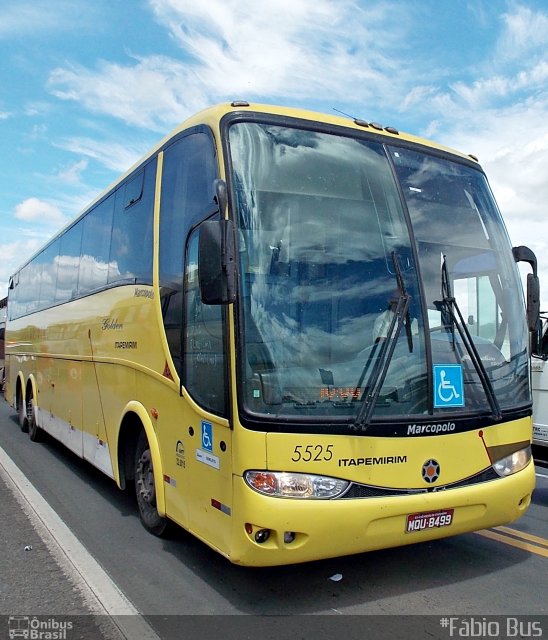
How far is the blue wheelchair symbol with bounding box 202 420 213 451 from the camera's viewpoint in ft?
13.1

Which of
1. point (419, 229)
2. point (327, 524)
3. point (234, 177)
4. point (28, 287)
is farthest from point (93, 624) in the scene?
point (28, 287)

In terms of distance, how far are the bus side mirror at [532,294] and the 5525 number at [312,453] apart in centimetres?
220

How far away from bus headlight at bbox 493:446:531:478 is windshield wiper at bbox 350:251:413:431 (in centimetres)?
116

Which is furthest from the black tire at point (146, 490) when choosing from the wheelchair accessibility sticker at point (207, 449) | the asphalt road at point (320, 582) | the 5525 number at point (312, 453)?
the 5525 number at point (312, 453)

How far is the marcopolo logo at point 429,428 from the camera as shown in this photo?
393 cm

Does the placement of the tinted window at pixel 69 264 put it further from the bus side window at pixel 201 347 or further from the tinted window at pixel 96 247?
the bus side window at pixel 201 347

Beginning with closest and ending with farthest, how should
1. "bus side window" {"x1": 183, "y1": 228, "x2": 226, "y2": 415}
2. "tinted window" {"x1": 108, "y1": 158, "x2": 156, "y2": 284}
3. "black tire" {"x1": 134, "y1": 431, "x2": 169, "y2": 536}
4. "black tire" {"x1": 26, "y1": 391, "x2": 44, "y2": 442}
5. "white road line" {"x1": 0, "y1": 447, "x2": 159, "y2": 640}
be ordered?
"white road line" {"x1": 0, "y1": 447, "x2": 159, "y2": 640}, "bus side window" {"x1": 183, "y1": 228, "x2": 226, "y2": 415}, "black tire" {"x1": 134, "y1": 431, "x2": 169, "y2": 536}, "tinted window" {"x1": 108, "y1": 158, "x2": 156, "y2": 284}, "black tire" {"x1": 26, "y1": 391, "x2": 44, "y2": 442}

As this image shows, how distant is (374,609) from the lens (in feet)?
12.8

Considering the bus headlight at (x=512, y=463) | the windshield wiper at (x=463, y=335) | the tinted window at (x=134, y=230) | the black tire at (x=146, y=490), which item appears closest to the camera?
the windshield wiper at (x=463, y=335)

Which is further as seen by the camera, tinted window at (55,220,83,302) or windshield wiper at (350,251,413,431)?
tinted window at (55,220,83,302)

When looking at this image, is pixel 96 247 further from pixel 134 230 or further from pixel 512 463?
pixel 512 463
